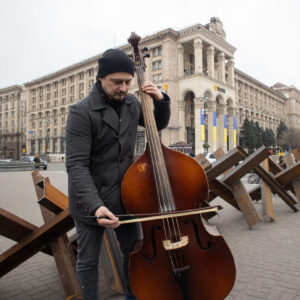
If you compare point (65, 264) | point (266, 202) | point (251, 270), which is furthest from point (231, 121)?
point (65, 264)

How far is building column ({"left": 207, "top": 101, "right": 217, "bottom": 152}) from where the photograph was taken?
50250 millimetres

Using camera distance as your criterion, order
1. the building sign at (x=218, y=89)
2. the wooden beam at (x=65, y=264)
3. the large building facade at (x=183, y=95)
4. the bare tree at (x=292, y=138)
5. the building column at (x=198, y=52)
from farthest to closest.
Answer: the bare tree at (x=292, y=138) < the building sign at (x=218, y=89) < the large building facade at (x=183, y=95) < the building column at (x=198, y=52) < the wooden beam at (x=65, y=264)

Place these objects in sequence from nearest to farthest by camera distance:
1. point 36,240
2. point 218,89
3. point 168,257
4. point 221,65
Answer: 1. point 168,257
2. point 36,240
3. point 218,89
4. point 221,65

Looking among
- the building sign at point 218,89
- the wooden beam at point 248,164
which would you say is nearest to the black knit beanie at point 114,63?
the wooden beam at point 248,164

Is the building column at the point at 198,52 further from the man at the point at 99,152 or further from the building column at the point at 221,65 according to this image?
the man at the point at 99,152

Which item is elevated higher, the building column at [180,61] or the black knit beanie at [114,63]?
the building column at [180,61]

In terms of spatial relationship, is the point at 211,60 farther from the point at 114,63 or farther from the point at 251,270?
the point at 114,63

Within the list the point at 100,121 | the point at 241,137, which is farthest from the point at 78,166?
the point at 241,137

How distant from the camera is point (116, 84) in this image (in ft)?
6.56

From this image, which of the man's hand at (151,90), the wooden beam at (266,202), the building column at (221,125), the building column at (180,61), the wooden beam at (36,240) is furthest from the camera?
the building column at (221,125)

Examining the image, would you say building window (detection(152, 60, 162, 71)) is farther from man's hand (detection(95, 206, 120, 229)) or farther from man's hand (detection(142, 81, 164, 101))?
man's hand (detection(95, 206, 120, 229))

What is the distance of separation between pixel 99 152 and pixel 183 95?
51194 millimetres

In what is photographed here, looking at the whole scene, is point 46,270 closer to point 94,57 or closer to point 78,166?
point 78,166

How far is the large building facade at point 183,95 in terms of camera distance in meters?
50.6
